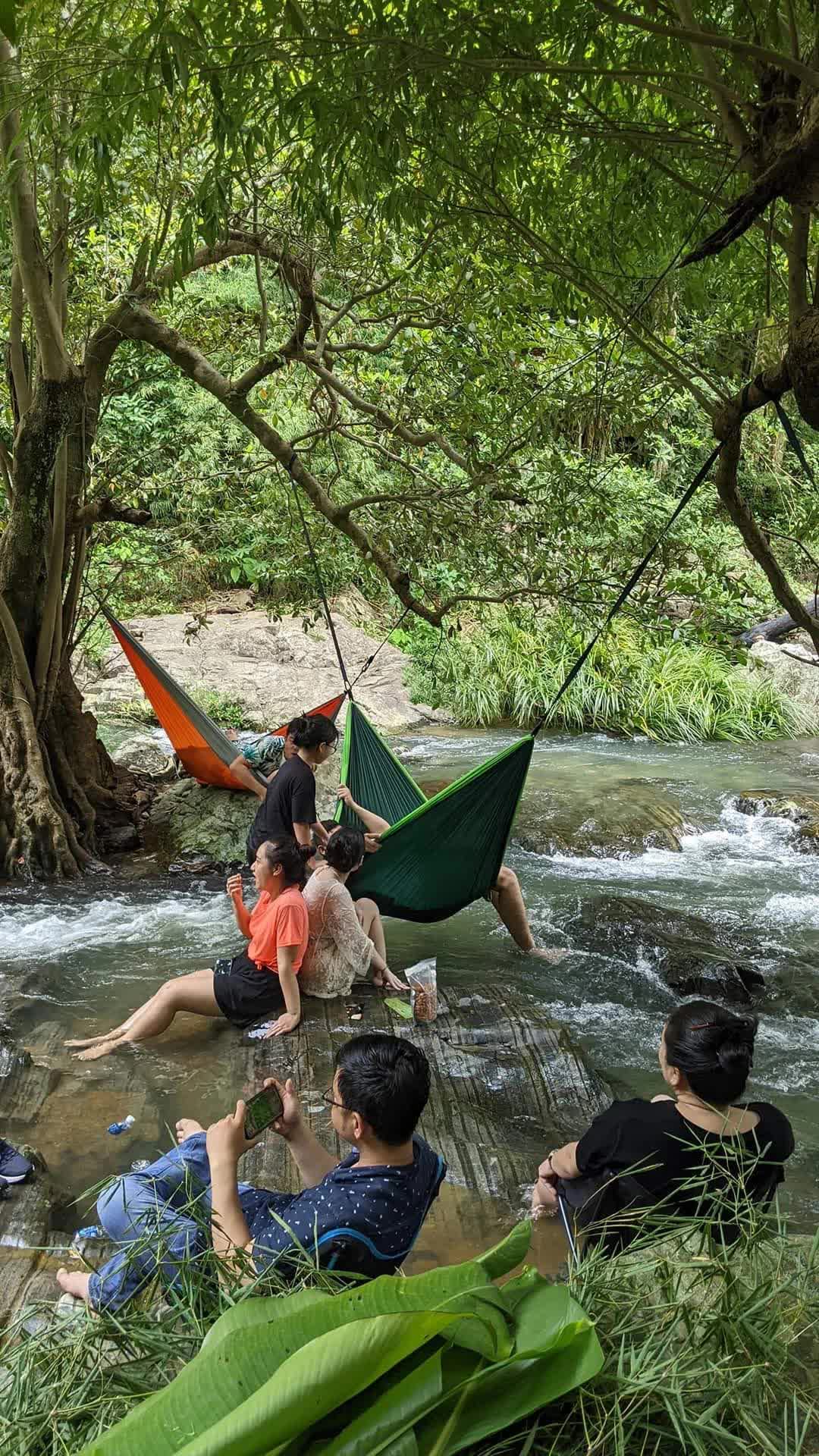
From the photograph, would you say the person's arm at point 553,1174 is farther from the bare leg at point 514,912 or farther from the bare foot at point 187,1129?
the bare leg at point 514,912

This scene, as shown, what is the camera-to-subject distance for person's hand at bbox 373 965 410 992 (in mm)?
3051

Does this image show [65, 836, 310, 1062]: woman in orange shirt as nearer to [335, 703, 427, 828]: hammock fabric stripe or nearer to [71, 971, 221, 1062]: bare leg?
[71, 971, 221, 1062]: bare leg

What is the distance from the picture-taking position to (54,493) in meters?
4.45

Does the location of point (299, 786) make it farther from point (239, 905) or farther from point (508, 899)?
point (508, 899)

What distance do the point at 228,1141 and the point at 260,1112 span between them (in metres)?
0.05

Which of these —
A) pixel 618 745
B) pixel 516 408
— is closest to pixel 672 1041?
pixel 516 408

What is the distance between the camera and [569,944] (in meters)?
3.90

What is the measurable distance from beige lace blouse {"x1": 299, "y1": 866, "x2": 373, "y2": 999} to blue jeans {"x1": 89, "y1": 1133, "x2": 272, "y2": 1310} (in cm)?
117

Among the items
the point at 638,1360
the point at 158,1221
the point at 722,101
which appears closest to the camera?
the point at 638,1360

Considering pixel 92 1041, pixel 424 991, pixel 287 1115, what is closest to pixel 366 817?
pixel 424 991

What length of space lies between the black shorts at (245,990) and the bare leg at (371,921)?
447 millimetres

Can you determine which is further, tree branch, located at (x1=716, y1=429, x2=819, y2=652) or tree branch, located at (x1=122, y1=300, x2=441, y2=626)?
tree branch, located at (x1=122, y1=300, x2=441, y2=626)

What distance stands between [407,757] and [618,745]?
162 centimetres

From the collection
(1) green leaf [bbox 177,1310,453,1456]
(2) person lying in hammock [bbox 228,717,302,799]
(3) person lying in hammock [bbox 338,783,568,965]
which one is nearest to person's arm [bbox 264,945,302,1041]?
(3) person lying in hammock [bbox 338,783,568,965]
